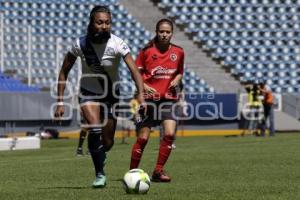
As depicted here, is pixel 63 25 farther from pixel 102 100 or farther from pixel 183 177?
pixel 102 100

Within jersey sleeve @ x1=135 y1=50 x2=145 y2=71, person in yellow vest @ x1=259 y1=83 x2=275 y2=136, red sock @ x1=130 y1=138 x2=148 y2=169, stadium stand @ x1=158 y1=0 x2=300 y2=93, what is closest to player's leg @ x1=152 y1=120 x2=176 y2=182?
red sock @ x1=130 y1=138 x2=148 y2=169

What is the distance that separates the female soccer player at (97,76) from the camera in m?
9.65

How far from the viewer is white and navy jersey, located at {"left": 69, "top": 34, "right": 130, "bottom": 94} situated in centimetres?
Result: 974

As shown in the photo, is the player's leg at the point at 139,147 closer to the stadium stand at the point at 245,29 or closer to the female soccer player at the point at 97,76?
the female soccer player at the point at 97,76

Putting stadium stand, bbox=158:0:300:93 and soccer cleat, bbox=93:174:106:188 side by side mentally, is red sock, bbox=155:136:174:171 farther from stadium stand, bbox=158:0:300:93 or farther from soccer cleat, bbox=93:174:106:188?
stadium stand, bbox=158:0:300:93

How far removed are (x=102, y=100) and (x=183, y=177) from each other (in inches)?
83.5

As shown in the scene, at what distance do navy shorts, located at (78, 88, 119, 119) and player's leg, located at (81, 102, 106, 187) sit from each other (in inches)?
2.9

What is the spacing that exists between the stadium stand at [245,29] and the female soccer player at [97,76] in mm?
24974

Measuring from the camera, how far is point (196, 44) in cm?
3506

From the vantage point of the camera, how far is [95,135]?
973 centimetres

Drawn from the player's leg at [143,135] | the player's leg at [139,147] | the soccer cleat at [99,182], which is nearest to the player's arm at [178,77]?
the player's leg at [143,135]

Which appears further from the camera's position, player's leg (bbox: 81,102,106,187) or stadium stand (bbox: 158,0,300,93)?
stadium stand (bbox: 158,0,300,93)

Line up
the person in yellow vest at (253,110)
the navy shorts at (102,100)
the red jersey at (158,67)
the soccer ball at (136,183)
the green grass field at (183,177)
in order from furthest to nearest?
the person in yellow vest at (253,110)
the red jersey at (158,67)
the navy shorts at (102,100)
the soccer ball at (136,183)
the green grass field at (183,177)

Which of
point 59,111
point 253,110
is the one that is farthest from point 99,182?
point 253,110
